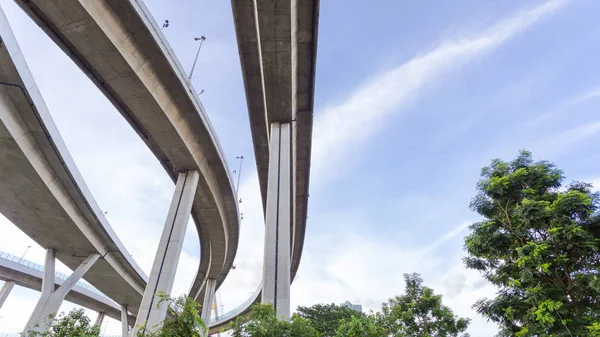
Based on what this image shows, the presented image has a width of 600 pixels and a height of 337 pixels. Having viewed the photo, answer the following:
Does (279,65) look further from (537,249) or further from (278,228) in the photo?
(537,249)

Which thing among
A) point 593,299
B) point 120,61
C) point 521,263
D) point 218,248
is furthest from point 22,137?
point 593,299

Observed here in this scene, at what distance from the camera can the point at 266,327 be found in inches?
305

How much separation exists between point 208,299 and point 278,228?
2686cm

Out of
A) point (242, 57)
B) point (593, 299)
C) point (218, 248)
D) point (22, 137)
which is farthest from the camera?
point (218, 248)

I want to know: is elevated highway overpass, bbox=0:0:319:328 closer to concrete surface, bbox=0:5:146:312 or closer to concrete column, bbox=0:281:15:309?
concrete surface, bbox=0:5:146:312

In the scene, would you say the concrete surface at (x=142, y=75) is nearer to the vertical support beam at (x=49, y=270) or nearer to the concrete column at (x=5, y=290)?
the vertical support beam at (x=49, y=270)

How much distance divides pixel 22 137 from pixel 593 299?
24729 mm

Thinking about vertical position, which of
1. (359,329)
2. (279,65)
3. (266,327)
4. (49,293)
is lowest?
(359,329)

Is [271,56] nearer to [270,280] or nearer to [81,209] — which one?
[270,280]

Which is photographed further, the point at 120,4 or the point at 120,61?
the point at 120,61

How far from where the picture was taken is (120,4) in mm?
13289

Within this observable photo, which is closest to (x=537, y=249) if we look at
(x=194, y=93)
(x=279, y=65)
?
(x=279, y=65)

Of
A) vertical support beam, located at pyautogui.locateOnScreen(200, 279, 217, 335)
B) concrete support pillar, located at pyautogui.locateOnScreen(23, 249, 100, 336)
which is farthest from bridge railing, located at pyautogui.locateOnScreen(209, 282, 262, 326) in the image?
concrete support pillar, located at pyautogui.locateOnScreen(23, 249, 100, 336)

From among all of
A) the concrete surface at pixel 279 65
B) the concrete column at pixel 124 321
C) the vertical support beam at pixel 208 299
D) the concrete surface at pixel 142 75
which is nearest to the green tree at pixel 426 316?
the concrete surface at pixel 279 65
